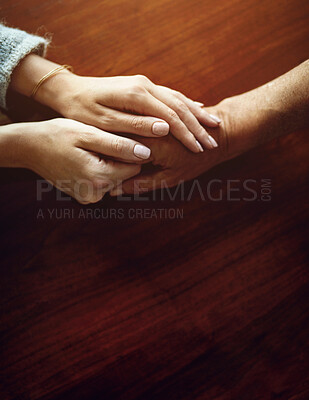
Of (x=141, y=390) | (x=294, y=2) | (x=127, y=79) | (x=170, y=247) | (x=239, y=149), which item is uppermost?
(x=294, y=2)

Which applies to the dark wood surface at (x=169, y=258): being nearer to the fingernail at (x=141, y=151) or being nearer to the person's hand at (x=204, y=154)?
the person's hand at (x=204, y=154)

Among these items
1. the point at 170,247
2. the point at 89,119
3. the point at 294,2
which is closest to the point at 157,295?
the point at 170,247

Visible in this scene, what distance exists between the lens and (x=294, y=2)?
78 centimetres

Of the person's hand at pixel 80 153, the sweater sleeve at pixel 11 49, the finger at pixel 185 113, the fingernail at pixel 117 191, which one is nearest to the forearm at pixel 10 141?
the person's hand at pixel 80 153

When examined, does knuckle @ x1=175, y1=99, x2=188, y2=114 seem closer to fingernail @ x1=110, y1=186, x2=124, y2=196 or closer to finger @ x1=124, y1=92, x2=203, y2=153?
finger @ x1=124, y1=92, x2=203, y2=153

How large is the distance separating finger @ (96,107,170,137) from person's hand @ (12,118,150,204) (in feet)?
0.12

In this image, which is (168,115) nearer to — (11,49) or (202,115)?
(202,115)

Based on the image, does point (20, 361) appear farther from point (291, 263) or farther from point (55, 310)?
point (291, 263)

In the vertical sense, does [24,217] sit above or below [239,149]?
below

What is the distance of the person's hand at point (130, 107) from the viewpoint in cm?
63

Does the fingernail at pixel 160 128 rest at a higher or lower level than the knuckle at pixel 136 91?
lower

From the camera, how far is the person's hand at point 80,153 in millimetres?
A: 614

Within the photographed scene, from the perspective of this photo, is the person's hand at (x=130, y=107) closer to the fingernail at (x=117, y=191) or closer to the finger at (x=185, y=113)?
the finger at (x=185, y=113)

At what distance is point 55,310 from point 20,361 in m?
0.15
